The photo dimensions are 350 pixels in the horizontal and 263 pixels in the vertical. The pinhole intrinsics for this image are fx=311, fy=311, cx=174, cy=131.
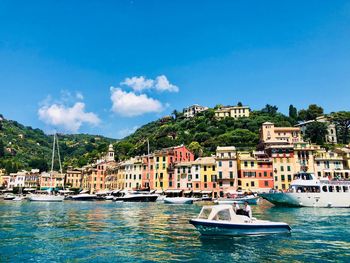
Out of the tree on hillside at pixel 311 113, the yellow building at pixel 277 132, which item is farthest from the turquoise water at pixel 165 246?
the tree on hillside at pixel 311 113

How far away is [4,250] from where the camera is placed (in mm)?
16594

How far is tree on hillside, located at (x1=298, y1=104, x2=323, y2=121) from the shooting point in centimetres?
13425

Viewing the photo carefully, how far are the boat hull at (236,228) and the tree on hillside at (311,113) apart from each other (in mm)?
126361

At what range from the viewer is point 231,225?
19.0m

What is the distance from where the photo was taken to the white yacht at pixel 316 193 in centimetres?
4456

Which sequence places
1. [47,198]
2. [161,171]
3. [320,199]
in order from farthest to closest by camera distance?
1. [161,171]
2. [47,198]
3. [320,199]

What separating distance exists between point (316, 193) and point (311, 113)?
99497 mm

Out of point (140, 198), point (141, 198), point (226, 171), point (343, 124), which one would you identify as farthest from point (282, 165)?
point (343, 124)

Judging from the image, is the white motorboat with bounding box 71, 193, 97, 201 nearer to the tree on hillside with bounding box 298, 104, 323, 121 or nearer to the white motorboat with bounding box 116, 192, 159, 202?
the white motorboat with bounding box 116, 192, 159, 202

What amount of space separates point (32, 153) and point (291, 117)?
515 feet

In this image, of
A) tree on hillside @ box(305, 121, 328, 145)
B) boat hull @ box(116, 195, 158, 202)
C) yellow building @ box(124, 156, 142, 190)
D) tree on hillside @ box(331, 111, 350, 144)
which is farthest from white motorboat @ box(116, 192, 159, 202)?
tree on hillside @ box(331, 111, 350, 144)

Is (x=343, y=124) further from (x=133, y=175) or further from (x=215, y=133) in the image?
(x=133, y=175)

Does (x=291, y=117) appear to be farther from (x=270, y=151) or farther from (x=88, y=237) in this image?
(x=88, y=237)

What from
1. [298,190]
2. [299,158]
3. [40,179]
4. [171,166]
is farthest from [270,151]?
[40,179]
